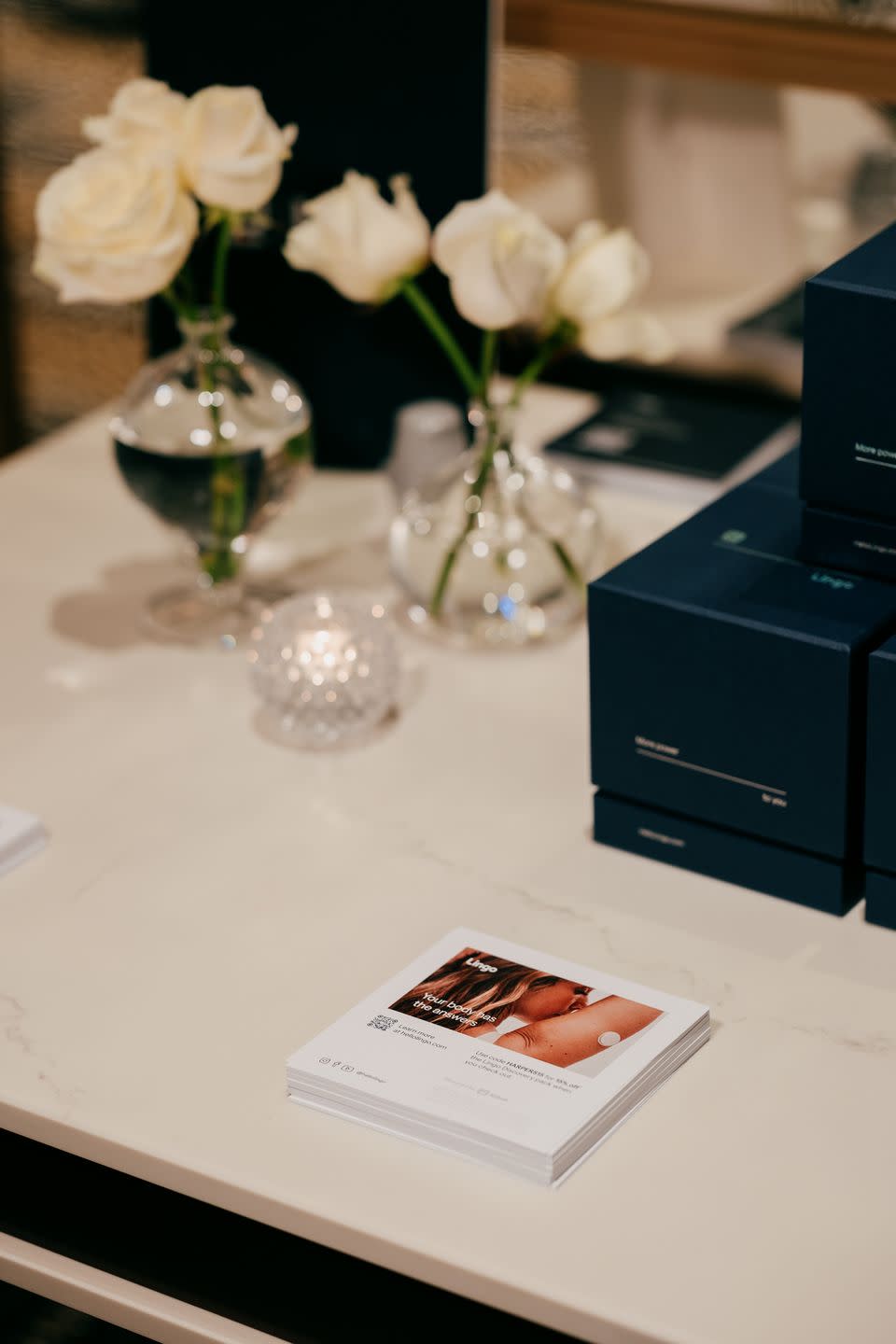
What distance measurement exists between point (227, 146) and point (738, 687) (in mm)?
519

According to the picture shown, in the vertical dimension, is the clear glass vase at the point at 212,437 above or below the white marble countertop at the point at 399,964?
above

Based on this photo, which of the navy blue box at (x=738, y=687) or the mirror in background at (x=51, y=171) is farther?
the mirror in background at (x=51, y=171)

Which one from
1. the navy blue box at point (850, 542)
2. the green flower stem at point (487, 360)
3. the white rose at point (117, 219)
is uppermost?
the white rose at point (117, 219)

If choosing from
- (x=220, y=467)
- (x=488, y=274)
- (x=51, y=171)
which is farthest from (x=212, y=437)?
(x=51, y=171)

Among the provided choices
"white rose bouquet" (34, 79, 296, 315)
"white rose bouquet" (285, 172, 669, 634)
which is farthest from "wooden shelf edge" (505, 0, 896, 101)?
"white rose bouquet" (34, 79, 296, 315)

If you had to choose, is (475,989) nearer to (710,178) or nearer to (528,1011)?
(528,1011)

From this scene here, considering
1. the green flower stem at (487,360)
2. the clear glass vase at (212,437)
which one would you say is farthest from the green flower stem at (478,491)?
the clear glass vase at (212,437)

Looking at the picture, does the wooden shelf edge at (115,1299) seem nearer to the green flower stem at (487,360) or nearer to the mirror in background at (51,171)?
the green flower stem at (487,360)

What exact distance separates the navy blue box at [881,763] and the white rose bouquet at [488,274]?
40 centimetres

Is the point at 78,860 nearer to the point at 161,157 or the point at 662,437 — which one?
the point at 161,157

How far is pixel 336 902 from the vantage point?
3.66ft

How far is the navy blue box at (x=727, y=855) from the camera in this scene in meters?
1.09

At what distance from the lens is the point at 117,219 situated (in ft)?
4.07

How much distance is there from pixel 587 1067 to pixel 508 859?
23cm
